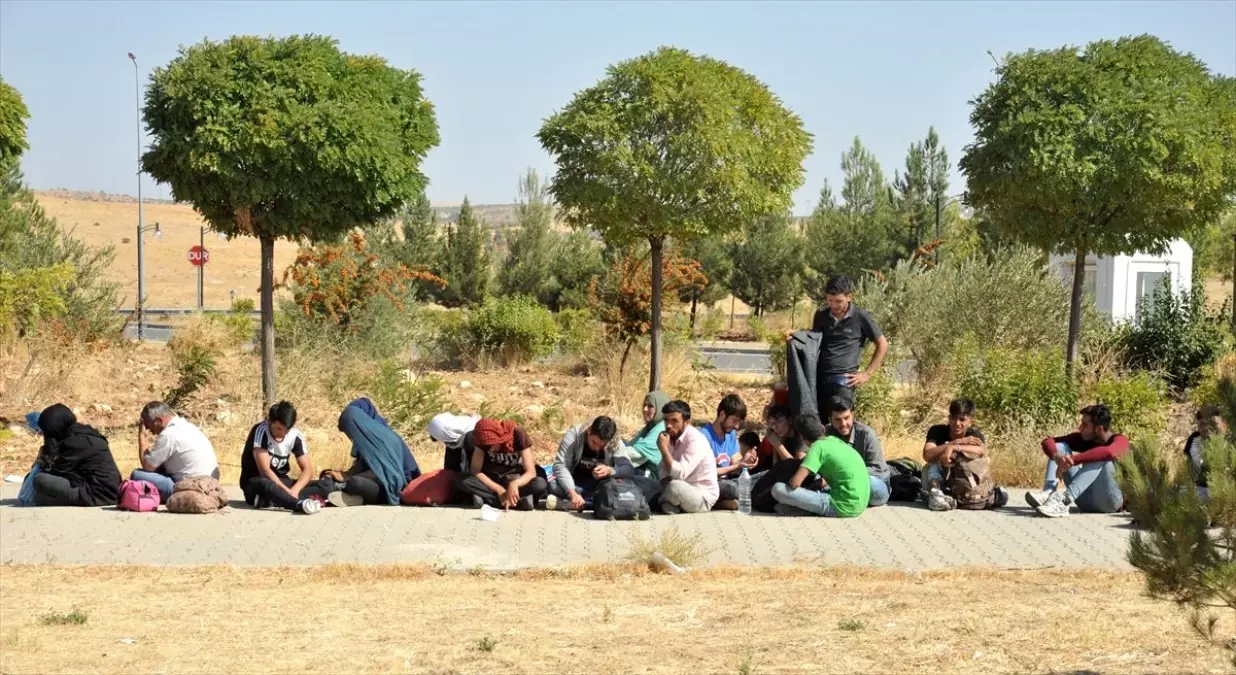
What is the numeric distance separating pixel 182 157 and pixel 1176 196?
10090 mm

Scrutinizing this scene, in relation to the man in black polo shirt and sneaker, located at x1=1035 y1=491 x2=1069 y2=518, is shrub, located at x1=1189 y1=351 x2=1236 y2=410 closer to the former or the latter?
sneaker, located at x1=1035 y1=491 x2=1069 y2=518

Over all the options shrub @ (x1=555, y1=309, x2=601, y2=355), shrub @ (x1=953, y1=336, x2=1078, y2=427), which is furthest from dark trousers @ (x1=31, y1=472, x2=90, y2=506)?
shrub @ (x1=555, y1=309, x2=601, y2=355)

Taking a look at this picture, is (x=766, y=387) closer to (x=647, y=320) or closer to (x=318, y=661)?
(x=647, y=320)

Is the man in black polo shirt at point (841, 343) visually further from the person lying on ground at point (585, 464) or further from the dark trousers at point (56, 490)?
the dark trousers at point (56, 490)

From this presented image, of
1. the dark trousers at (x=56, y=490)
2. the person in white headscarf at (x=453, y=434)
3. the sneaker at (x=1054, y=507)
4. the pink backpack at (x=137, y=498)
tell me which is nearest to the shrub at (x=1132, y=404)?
the sneaker at (x=1054, y=507)

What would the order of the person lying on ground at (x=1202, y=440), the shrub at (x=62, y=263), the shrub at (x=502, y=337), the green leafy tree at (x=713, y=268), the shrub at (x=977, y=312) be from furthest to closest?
the green leafy tree at (x=713, y=268)
the shrub at (x=502, y=337)
the shrub at (x=62, y=263)
the shrub at (x=977, y=312)
the person lying on ground at (x=1202, y=440)

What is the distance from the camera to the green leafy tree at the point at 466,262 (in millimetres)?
41000

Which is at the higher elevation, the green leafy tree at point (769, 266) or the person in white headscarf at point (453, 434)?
the green leafy tree at point (769, 266)

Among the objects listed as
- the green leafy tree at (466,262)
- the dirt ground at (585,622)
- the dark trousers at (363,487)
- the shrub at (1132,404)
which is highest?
the green leafy tree at (466,262)

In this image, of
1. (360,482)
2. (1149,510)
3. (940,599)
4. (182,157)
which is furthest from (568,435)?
(1149,510)

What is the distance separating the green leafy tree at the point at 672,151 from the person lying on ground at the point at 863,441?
4.29 metres

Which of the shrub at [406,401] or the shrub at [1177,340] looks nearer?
the shrub at [406,401]

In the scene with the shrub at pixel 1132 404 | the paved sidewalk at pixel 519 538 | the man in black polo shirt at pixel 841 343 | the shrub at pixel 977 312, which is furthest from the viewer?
the shrub at pixel 977 312

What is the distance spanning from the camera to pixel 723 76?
1545 cm
